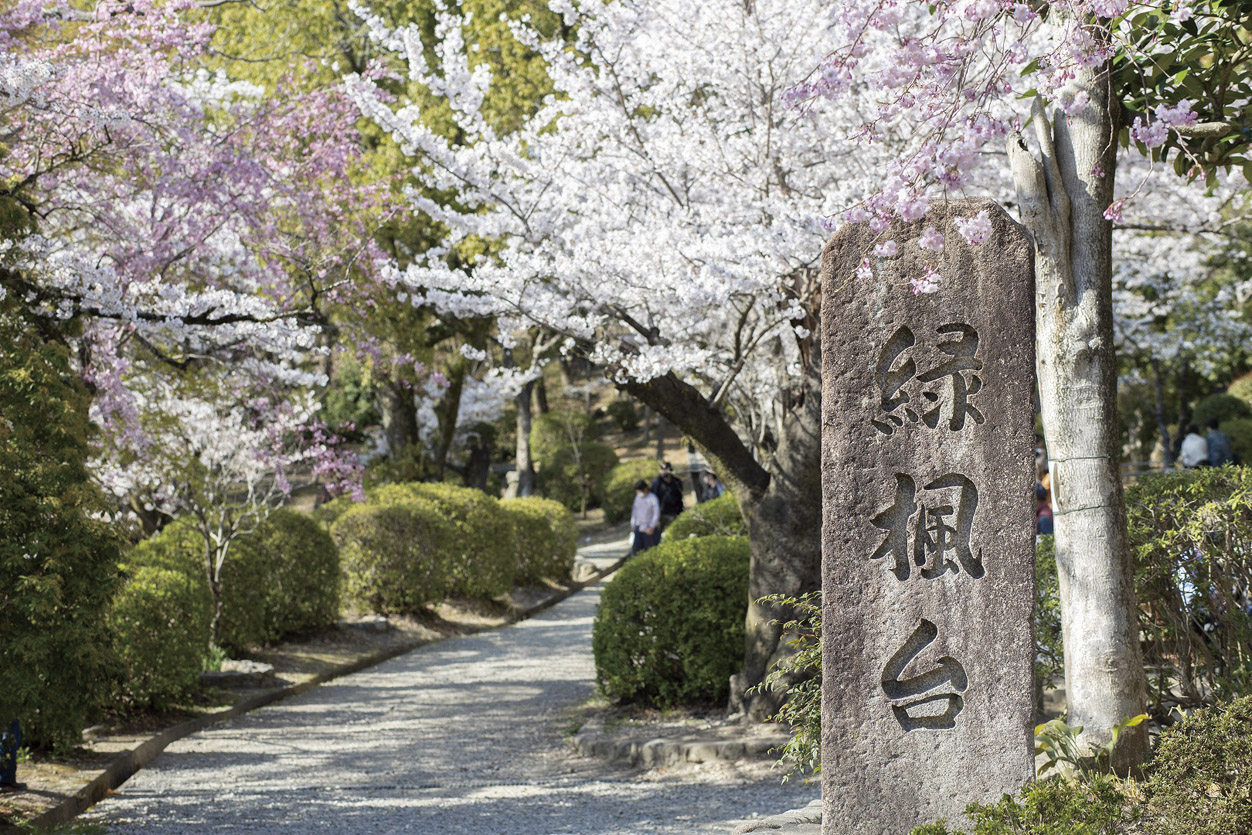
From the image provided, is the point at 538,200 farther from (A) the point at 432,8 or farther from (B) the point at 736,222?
(A) the point at 432,8

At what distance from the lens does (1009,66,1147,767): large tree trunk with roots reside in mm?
4105

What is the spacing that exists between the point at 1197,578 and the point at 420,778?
4.59m

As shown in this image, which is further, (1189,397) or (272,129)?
(1189,397)

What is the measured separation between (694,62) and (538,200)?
1.46 metres

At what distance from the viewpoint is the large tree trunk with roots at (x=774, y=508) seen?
695 centimetres

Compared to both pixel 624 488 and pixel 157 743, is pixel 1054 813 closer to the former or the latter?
pixel 157 743

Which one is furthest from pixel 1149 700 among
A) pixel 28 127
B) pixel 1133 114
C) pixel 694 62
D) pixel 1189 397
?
pixel 1189 397

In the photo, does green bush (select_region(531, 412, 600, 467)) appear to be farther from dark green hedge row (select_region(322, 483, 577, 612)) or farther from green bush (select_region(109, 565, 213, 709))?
green bush (select_region(109, 565, 213, 709))

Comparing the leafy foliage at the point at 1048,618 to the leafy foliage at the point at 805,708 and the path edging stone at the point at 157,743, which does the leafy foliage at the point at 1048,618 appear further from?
the path edging stone at the point at 157,743

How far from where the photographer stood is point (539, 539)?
54.3 feet

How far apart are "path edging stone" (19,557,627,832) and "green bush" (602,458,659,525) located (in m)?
11.9

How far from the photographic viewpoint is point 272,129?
9508mm

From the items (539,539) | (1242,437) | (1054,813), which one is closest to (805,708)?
(1054,813)

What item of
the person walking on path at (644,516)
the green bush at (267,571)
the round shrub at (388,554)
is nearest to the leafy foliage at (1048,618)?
the green bush at (267,571)
